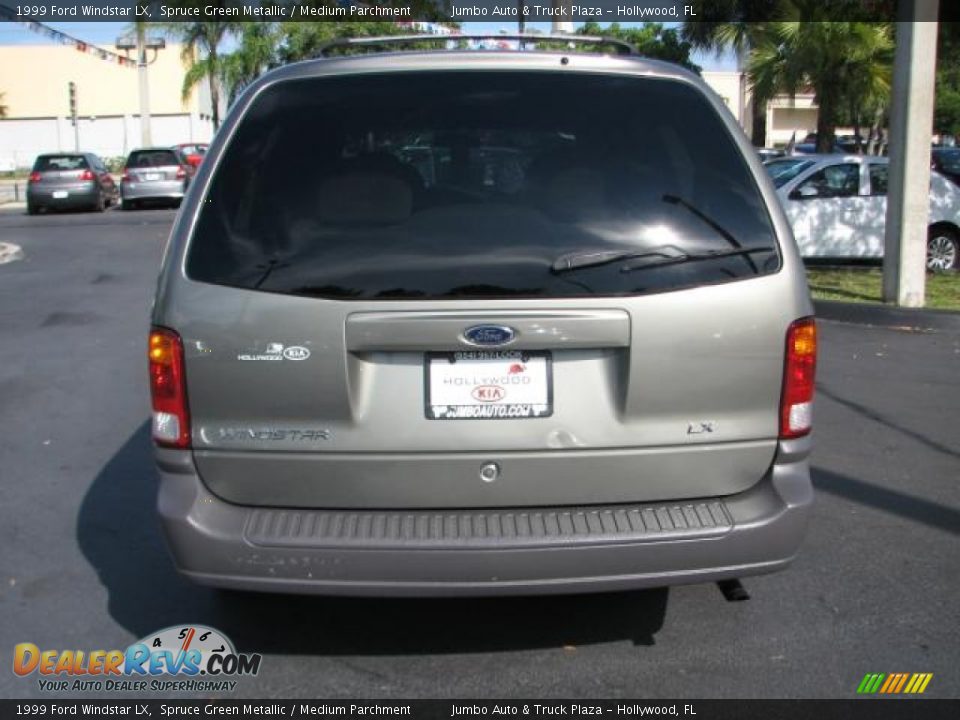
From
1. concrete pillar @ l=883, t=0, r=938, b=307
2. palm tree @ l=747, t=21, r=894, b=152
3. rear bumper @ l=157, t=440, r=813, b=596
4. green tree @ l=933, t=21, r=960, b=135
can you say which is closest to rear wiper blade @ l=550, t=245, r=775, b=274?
rear bumper @ l=157, t=440, r=813, b=596

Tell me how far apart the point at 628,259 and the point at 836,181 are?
11.3 metres

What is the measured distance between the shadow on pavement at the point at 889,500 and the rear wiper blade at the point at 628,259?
99.0 inches

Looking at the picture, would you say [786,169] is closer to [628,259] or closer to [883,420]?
[883,420]

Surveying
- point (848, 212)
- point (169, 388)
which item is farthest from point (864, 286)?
point (169, 388)

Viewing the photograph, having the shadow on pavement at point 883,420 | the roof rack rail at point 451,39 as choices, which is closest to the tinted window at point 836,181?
the shadow on pavement at point 883,420

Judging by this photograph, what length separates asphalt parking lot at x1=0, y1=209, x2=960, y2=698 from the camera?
3.58 meters

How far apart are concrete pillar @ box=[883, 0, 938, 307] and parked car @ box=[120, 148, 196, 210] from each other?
20.8 meters

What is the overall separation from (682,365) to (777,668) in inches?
47.4

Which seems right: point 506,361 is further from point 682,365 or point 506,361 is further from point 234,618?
point 234,618

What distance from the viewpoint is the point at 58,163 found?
89.1ft

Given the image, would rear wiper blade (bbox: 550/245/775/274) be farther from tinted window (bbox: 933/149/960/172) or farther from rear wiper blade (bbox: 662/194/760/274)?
tinted window (bbox: 933/149/960/172)

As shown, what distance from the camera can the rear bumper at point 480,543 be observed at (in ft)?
10.3

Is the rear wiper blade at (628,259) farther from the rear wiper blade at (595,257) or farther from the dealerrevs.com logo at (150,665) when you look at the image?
the dealerrevs.com logo at (150,665)

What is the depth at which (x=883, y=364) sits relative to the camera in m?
8.45
